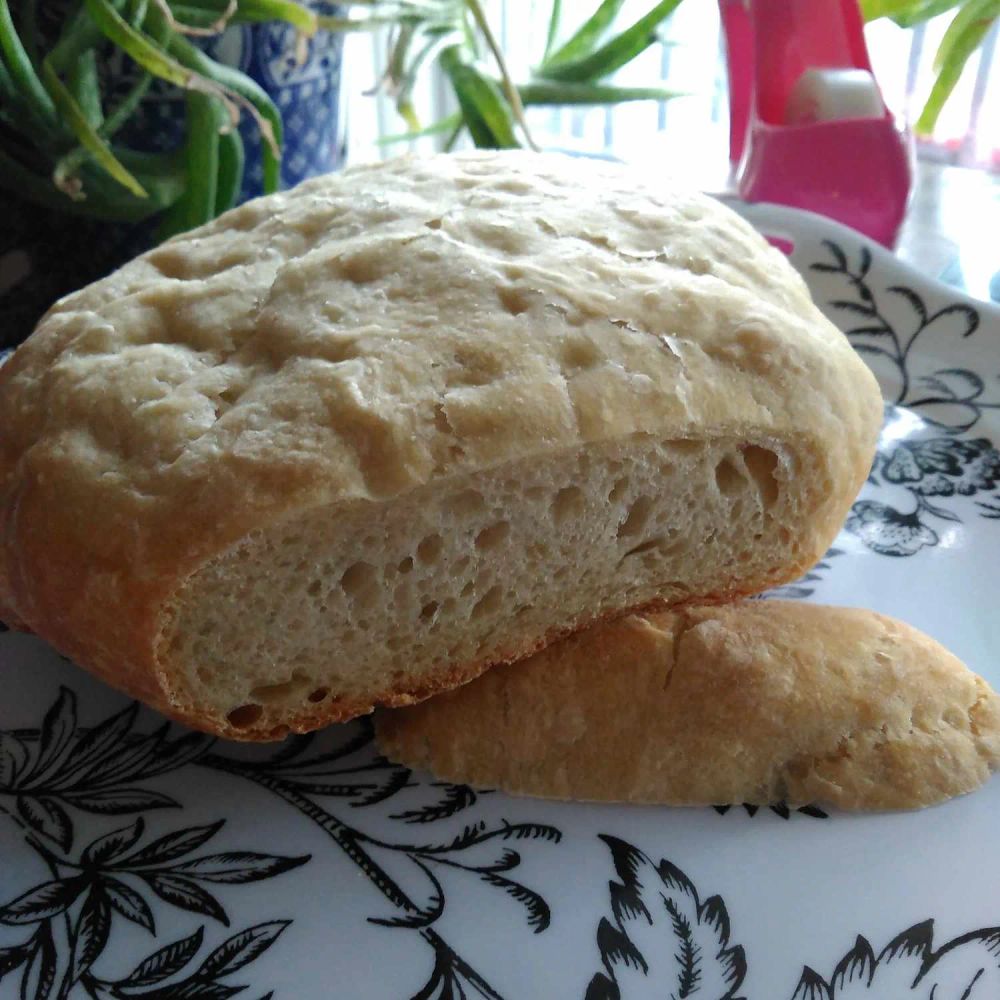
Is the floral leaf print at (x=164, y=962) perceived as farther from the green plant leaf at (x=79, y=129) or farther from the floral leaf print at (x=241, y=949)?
the green plant leaf at (x=79, y=129)

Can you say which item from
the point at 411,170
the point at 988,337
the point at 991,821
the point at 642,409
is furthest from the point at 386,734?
the point at 988,337

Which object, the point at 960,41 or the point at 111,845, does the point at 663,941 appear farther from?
the point at 960,41

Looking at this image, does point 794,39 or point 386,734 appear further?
point 794,39

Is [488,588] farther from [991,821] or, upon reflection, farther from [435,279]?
[991,821]

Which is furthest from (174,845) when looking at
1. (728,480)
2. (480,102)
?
(480,102)

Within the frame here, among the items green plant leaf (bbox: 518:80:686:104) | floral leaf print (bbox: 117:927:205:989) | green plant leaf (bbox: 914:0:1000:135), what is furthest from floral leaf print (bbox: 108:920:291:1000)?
green plant leaf (bbox: 914:0:1000:135)

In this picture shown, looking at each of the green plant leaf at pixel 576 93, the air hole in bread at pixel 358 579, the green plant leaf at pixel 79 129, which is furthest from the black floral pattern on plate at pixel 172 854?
the green plant leaf at pixel 576 93

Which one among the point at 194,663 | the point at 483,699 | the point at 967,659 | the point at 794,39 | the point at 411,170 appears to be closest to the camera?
the point at 194,663
